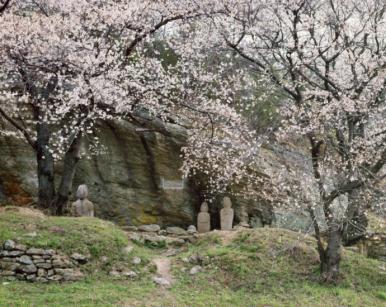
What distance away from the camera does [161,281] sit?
10891 mm

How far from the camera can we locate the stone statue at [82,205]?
52.6 ft

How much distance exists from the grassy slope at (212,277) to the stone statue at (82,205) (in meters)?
3.25

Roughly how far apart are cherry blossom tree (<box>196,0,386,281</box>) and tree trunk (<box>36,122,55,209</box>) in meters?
6.06

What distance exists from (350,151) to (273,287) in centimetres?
362

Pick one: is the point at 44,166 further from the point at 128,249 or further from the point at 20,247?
the point at 128,249

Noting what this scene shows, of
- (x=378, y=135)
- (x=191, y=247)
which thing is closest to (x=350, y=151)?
(x=378, y=135)

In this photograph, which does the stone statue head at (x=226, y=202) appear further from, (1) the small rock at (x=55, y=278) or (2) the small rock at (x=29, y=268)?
(2) the small rock at (x=29, y=268)

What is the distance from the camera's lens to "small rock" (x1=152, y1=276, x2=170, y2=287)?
10783 mm

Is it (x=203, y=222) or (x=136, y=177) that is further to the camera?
(x=136, y=177)

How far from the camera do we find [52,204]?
14.1 metres

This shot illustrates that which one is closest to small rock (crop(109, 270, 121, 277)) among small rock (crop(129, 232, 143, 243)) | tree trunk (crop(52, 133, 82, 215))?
small rock (crop(129, 232, 143, 243))

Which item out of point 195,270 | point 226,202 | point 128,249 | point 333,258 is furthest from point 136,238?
point 333,258

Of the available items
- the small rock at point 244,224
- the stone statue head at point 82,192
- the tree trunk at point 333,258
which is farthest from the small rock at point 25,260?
the small rock at point 244,224

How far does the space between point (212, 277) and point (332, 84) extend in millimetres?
5432
